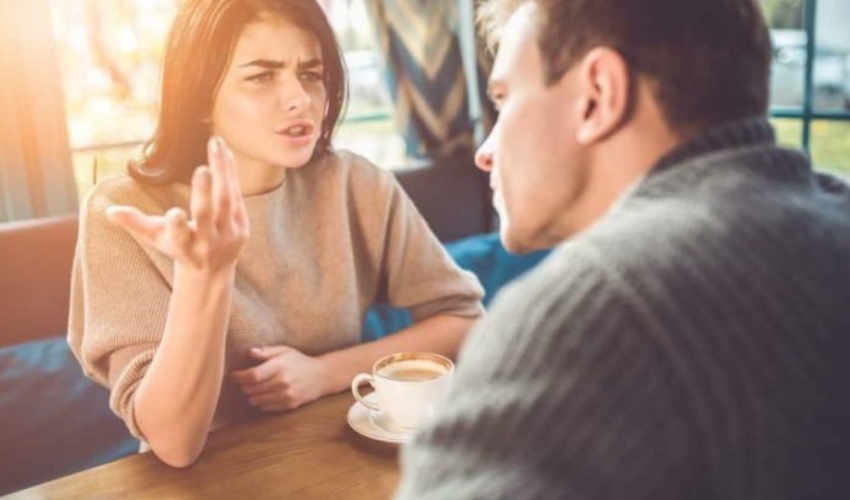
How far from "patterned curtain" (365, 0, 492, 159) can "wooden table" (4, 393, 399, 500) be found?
1.89 metres

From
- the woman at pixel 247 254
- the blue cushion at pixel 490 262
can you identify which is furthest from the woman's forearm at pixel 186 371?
the blue cushion at pixel 490 262

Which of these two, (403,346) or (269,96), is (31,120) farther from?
(403,346)

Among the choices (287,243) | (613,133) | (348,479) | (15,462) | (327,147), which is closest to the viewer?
(613,133)

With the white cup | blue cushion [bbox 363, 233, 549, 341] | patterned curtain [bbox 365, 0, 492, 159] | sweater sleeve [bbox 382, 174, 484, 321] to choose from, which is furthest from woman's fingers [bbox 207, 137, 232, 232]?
patterned curtain [bbox 365, 0, 492, 159]

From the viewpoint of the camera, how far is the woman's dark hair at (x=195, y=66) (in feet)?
4.38

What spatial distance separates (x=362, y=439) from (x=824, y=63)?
240 cm

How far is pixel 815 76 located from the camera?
2.87 metres

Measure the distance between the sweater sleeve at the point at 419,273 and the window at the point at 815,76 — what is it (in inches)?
66.7

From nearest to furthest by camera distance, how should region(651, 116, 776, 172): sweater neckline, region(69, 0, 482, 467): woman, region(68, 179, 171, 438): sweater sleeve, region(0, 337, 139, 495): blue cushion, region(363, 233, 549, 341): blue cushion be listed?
region(651, 116, 776, 172): sweater neckline < region(69, 0, 482, 467): woman < region(68, 179, 171, 438): sweater sleeve < region(0, 337, 139, 495): blue cushion < region(363, 233, 549, 341): blue cushion

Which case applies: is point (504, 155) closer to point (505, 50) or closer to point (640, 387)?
point (505, 50)

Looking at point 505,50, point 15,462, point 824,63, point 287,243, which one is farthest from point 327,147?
point 824,63

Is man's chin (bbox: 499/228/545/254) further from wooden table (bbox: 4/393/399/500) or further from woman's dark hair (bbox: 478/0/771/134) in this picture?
wooden table (bbox: 4/393/399/500)

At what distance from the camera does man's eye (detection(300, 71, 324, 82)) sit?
4.62ft

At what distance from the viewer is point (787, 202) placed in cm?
61
